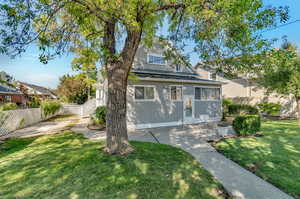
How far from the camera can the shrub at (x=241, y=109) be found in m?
15.6

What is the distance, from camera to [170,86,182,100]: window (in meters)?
11.2

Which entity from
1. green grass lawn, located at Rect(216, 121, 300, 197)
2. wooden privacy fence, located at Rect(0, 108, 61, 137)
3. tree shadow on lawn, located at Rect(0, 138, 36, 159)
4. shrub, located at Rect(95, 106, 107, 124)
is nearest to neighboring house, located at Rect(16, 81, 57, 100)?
wooden privacy fence, located at Rect(0, 108, 61, 137)

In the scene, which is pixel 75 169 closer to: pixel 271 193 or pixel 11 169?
pixel 11 169

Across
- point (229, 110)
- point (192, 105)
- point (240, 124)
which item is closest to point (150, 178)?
point (240, 124)

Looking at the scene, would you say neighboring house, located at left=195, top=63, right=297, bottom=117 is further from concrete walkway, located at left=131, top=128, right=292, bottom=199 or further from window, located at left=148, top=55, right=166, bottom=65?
concrete walkway, located at left=131, top=128, right=292, bottom=199

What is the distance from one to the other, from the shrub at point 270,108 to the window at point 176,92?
1182 centimetres

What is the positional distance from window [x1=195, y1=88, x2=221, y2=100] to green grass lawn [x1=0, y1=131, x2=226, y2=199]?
8319 millimetres

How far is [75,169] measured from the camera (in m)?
3.77

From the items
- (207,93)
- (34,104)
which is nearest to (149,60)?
(207,93)

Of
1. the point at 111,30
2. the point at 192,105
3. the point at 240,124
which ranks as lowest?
the point at 240,124

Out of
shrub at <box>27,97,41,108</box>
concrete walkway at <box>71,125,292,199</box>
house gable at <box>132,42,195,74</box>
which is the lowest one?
concrete walkway at <box>71,125,292,199</box>

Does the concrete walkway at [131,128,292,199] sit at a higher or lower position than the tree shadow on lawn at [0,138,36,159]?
lower

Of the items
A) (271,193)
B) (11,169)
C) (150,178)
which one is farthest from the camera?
(11,169)

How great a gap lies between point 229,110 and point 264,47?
14.5 m
